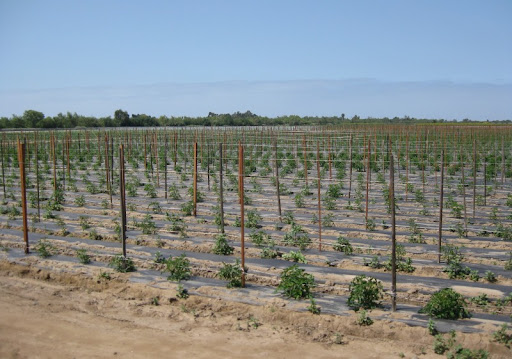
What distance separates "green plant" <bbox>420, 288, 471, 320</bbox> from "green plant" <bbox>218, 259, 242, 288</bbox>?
2.44m

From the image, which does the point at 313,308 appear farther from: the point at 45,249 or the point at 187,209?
the point at 187,209

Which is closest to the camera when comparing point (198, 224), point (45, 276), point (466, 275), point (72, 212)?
point (466, 275)

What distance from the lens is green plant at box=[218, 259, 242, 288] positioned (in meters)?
6.65

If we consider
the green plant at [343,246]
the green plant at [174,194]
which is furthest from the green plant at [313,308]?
the green plant at [174,194]

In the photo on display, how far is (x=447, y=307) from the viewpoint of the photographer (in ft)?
18.0

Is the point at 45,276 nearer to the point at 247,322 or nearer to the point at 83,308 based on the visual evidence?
the point at 83,308

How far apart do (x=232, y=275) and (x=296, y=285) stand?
0.97 metres

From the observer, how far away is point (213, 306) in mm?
6160

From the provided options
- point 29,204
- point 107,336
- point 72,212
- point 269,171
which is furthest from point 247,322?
point 269,171

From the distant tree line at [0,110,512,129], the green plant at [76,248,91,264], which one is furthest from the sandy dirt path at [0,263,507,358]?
the distant tree line at [0,110,512,129]

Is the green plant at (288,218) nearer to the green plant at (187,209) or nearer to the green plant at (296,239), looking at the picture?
the green plant at (296,239)

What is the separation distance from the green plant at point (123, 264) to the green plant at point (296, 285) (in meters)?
2.38

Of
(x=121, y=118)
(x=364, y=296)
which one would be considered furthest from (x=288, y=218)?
(x=121, y=118)

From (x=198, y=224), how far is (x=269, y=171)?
25.4 ft
